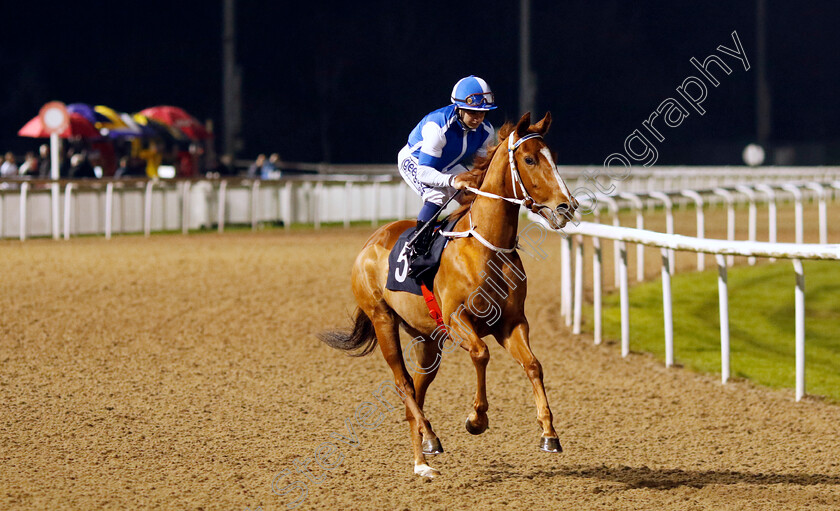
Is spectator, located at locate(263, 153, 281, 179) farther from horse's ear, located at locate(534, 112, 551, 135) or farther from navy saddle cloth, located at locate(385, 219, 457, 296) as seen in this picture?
horse's ear, located at locate(534, 112, 551, 135)

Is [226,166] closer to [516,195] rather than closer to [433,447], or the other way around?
[433,447]

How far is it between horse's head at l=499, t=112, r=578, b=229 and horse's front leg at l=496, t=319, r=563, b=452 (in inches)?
19.8

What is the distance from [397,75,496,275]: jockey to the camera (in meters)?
5.16

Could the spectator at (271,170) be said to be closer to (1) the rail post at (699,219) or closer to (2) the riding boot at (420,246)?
(1) the rail post at (699,219)

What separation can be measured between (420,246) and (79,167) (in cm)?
1453

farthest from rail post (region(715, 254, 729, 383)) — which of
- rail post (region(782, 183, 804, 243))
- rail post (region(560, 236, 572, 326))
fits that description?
rail post (region(782, 183, 804, 243))

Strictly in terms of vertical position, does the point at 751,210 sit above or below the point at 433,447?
above

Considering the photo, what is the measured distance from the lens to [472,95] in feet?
16.8

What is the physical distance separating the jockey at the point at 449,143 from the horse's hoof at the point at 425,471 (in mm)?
947

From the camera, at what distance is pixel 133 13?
32781 mm

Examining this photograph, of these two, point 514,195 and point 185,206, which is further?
point 185,206

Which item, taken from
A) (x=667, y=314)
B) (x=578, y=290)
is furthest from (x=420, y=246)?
(x=578, y=290)

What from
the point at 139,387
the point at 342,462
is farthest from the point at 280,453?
the point at 139,387

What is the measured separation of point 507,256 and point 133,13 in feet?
98.6
